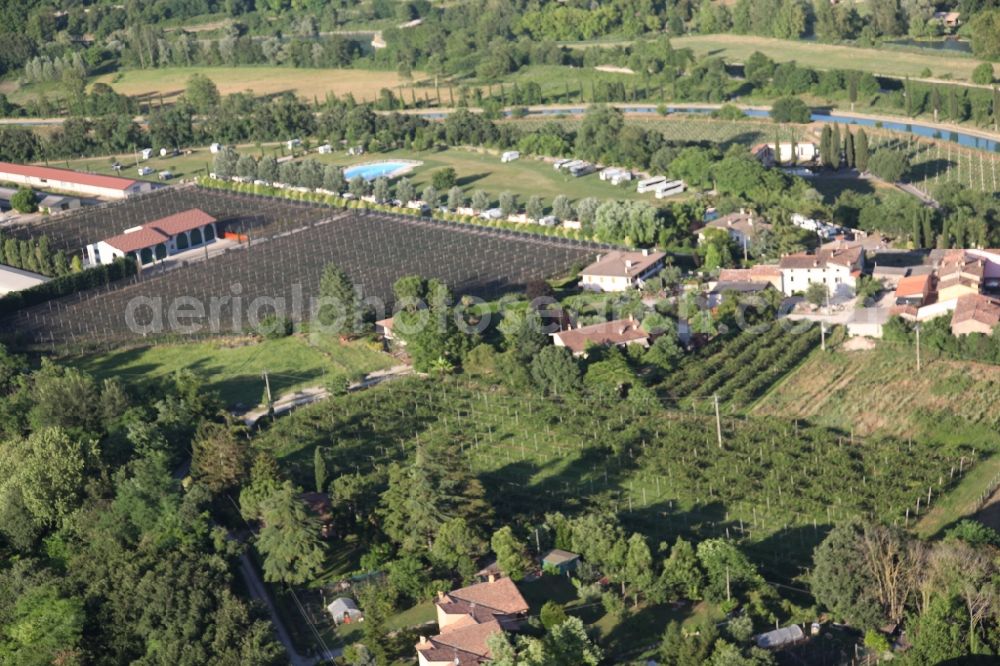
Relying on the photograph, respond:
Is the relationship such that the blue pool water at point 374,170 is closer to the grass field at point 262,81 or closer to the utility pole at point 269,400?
the grass field at point 262,81

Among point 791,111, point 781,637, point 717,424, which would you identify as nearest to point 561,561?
point 781,637

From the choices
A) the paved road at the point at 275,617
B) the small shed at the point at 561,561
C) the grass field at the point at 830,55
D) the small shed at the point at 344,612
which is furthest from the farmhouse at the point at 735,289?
the grass field at the point at 830,55

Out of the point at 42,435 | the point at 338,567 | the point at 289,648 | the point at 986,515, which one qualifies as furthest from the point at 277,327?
the point at 986,515

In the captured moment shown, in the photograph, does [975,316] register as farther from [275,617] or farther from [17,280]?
[17,280]

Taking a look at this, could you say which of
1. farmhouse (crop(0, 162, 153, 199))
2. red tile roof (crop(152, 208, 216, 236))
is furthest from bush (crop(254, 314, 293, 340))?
farmhouse (crop(0, 162, 153, 199))

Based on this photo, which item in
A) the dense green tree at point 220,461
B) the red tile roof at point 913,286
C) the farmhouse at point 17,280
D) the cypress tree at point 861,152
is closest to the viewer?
the dense green tree at point 220,461

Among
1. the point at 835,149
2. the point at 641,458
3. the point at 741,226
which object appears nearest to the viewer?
the point at 641,458
